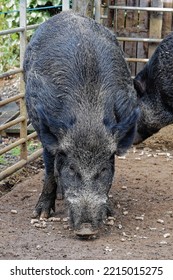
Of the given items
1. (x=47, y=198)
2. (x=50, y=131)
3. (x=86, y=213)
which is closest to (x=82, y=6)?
(x=47, y=198)

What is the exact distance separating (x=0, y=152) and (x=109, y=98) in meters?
1.99

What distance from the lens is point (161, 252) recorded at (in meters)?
6.07

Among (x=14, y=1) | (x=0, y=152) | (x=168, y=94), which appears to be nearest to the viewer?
(x=0, y=152)

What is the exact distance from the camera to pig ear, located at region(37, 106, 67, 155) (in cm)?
627

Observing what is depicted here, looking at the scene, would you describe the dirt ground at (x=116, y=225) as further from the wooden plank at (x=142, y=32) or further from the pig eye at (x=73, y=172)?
the wooden plank at (x=142, y=32)

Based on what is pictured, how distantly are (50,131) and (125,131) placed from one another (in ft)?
1.99

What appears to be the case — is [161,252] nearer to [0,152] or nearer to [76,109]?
[76,109]

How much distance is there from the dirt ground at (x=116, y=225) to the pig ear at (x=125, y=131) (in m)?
0.72

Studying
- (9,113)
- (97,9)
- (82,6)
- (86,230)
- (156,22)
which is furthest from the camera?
(9,113)

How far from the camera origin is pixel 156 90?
9000 millimetres

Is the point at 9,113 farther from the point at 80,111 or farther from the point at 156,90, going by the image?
the point at 80,111

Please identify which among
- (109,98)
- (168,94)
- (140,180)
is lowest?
(140,180)

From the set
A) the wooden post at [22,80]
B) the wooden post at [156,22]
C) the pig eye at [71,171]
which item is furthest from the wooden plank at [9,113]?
the pig eye at [71,171]

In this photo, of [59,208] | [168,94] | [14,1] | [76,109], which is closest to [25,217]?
[59,208]
